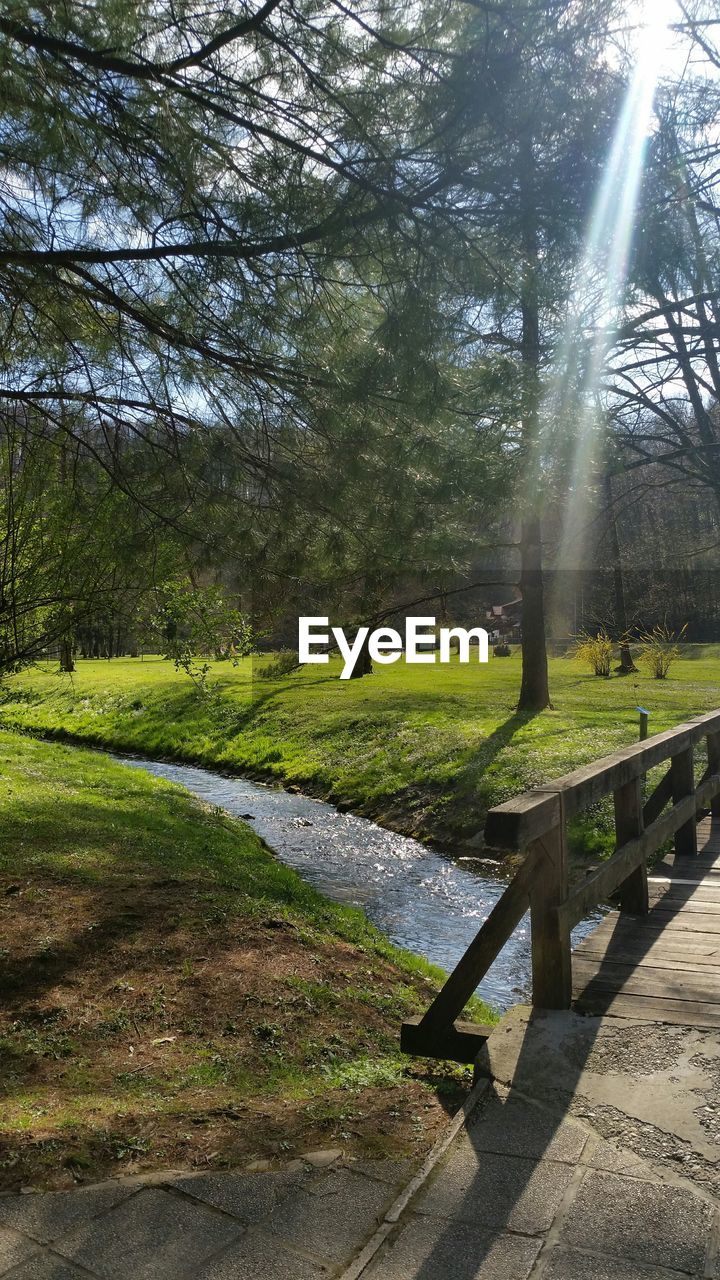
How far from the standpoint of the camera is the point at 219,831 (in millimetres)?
9688

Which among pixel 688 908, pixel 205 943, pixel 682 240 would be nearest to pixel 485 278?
pixel 682 240

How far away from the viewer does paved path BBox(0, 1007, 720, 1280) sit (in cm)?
226

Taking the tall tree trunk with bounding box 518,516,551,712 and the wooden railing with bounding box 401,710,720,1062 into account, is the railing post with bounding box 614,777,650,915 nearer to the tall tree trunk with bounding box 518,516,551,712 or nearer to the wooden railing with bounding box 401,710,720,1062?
the wooden railing with bounding box 401,710,720,1062

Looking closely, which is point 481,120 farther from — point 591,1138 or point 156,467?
point 591,1138

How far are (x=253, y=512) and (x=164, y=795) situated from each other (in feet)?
20.7

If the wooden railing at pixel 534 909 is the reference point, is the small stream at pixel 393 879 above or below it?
below

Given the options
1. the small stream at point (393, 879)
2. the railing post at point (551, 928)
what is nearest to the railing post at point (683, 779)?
the small stream at point (393, 879)

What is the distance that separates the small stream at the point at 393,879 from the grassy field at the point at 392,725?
2.25 ft

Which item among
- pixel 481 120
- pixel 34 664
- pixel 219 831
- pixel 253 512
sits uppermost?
pixel 481 120

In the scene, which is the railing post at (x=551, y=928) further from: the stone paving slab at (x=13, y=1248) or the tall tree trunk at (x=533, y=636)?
the tall tree trunk at (x=533, y=636)

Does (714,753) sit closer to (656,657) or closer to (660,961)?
(660,961)

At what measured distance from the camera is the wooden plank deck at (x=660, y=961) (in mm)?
3865

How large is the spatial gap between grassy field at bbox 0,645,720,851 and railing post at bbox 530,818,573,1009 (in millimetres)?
6382

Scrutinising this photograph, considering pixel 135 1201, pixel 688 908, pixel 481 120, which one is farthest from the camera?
pixel 688 908
